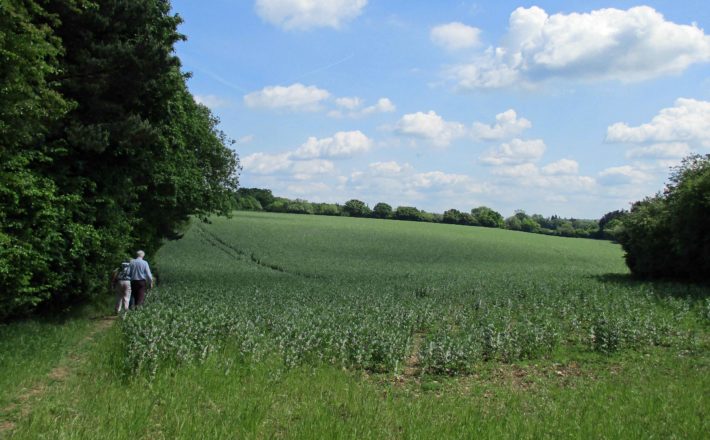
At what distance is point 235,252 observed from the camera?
2190 inches

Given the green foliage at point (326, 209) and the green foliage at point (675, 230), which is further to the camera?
the green foliage at point (326, 209)

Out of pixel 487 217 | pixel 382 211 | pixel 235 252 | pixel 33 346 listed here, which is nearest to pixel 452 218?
pixel 487 217

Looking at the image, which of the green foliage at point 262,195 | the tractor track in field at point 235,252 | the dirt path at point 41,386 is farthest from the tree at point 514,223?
the dirt path at point 41,386

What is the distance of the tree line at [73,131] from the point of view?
11.5 meters

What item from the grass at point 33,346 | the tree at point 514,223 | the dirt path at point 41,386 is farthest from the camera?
the tree at point 514,223

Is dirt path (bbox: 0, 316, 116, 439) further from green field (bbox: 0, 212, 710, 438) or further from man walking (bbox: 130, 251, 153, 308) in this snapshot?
man walking (bbox: 130, 251, 153, 308)

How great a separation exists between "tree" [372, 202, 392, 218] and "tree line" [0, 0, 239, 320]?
113780 mm

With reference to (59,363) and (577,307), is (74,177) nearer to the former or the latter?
(59,363)

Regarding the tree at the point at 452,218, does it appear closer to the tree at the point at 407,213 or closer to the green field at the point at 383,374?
the tree at the point at 407,213

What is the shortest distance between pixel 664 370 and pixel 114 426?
10401 mm

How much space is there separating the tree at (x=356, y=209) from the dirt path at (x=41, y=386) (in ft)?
398

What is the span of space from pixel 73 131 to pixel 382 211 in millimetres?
119871

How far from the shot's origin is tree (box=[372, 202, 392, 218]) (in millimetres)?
133500

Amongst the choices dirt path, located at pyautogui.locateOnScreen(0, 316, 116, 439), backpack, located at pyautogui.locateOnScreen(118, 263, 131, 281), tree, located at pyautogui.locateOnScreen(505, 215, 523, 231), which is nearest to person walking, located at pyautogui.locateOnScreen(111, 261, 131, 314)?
backpack, located at pyautogui.locateOnScreen(118, 263, 131, 281)
